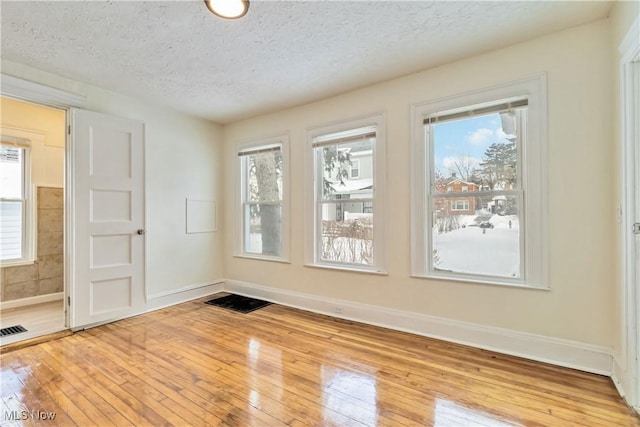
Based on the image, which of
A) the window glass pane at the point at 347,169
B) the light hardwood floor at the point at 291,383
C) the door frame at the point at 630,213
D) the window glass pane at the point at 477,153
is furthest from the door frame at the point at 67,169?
the door frame at the point at 630,213

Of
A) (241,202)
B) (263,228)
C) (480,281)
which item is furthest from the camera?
(241,202)

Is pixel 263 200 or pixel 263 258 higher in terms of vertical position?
pixel 263 200

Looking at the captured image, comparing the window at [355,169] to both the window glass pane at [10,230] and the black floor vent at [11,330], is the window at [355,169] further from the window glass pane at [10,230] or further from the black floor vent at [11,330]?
the window glass pane at [10,230]

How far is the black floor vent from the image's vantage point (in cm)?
300

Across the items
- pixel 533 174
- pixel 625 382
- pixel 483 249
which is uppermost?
pixel 533 174

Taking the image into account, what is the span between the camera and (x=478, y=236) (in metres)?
2.76

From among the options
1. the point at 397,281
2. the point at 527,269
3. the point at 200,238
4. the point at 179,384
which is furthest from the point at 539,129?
the point at 200,238

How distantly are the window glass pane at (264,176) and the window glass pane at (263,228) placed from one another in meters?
0.13

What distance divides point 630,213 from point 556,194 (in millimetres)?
530

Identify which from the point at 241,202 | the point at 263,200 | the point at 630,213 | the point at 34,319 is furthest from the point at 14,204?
the point at 630,213

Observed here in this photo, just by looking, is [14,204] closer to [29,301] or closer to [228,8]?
[29,301]

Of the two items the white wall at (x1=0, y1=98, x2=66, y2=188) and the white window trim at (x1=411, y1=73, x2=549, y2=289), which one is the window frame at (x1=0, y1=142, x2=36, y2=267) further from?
the white window trim at (x1=411, y1=73, x2=549, y2=289)

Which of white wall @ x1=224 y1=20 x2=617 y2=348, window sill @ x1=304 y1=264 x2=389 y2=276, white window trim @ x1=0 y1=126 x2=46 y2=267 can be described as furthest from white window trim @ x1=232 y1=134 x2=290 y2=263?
white window trim @ x1=0 y1=126 x2=46 y2=267

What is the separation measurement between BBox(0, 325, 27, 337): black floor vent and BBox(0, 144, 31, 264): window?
1180mm
